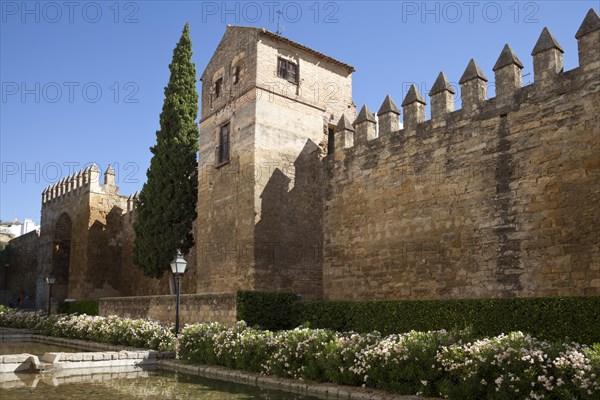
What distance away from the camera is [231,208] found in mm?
17203

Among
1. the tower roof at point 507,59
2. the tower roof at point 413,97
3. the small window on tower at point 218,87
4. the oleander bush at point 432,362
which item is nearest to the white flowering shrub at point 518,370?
the oleander bush at point 432,362

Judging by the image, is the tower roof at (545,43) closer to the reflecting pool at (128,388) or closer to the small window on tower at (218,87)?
the reflecting pool at (128,388)

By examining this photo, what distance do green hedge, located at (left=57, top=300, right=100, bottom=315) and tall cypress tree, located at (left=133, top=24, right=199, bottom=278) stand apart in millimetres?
2542

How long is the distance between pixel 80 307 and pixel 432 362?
61.6ft

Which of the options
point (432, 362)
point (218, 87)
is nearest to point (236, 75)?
point (218, 87)

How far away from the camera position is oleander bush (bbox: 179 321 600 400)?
6469mm

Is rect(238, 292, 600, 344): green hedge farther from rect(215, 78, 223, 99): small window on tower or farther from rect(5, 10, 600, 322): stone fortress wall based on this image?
rect(215, 78, 223, 99): small window on tower

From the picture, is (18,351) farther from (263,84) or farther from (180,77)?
(180,77)

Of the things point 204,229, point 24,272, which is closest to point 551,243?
point 204,229

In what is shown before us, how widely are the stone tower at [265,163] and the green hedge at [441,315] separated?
73.6 inches

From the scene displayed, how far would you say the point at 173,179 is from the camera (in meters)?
20.5

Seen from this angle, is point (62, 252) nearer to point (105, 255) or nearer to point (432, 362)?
point (105, 255)

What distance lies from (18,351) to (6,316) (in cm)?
1012

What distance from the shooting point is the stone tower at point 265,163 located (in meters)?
16.2
